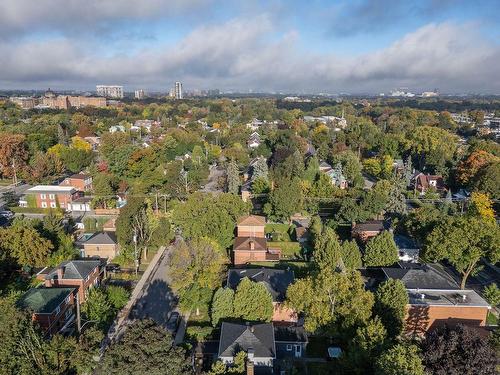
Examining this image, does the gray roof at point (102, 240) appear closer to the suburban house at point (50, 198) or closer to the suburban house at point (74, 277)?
the suburban house at point (74, 277)

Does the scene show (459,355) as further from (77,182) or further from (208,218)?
(77,182)

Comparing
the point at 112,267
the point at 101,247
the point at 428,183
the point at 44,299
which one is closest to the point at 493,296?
the point at 112,267

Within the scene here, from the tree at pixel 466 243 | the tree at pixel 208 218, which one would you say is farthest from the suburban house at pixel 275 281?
the tree at pixel 466 243

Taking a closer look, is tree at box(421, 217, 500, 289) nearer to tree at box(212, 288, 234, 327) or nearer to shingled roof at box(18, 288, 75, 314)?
tree at box(212, 288, 234, 327)

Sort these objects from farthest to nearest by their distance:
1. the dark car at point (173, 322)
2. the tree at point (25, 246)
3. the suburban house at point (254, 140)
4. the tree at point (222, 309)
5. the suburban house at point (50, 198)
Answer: the suburban house at point (254, 140)
the suburban house at point (50, 198)
the tree at point (25, 246)
the dark car at point (173, 322)
the tree at point (222, 309)

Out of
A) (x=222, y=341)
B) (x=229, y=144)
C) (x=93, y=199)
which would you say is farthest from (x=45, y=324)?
(x=229, y=144)
